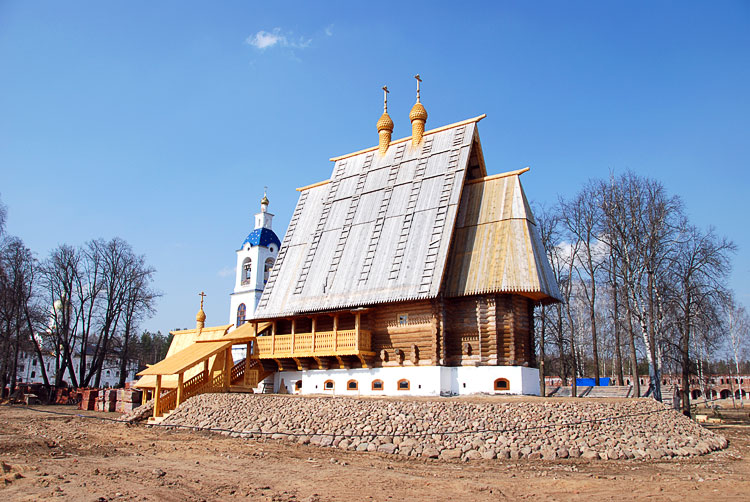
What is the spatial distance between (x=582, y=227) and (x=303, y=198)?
15467mm

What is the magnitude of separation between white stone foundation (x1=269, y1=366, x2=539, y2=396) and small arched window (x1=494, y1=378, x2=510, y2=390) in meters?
0.09

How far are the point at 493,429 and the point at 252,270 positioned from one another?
105 feet

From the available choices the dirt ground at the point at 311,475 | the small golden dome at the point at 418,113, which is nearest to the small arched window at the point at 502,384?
the dirt ground at the point at 311,475

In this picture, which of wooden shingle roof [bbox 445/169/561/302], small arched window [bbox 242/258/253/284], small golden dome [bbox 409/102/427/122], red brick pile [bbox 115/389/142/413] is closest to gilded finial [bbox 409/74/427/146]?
small golden dome [bbox 409/102/427/122]

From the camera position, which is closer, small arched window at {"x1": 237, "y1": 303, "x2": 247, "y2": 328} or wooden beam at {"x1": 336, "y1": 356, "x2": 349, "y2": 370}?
wooden beam at {"x1": 336, "y1": 356, "x2": 349, "y2": 370}

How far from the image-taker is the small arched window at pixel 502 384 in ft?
65.0

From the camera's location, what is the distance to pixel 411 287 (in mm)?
21219

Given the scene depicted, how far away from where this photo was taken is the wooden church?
20.5 metres

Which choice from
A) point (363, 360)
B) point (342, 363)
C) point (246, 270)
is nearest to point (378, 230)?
point (363, 360)

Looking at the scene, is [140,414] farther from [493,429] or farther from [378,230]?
[493,429]

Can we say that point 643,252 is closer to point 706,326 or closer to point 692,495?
point 706,326

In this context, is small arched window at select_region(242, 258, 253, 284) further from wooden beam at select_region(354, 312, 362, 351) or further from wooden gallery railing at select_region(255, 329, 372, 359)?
wooden beam at select_region(354, 312, 362, 351)

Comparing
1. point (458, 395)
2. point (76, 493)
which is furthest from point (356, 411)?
point (76, 493)

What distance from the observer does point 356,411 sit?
17234mm
